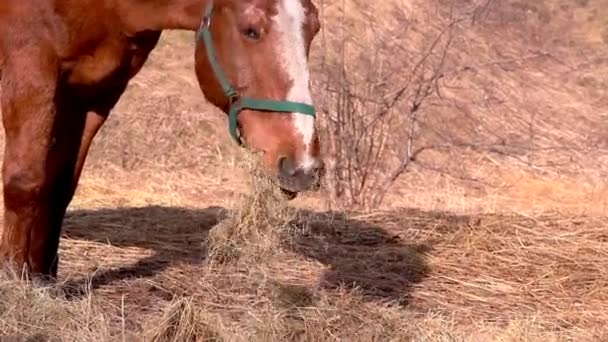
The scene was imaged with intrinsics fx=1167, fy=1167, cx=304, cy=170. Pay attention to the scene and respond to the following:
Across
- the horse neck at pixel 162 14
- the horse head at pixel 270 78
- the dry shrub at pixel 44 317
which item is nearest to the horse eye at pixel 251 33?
the horse head at pixel 270 78

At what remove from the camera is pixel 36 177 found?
5.28 metres

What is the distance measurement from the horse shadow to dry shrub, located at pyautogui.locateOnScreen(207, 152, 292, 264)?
0.84m

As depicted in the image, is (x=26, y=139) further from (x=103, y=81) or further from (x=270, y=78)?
(x=270, y=78)

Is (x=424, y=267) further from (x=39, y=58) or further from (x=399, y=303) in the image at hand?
(x=39, y=58)

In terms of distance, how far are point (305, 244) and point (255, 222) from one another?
7.64ft

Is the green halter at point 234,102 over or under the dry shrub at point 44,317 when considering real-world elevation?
over

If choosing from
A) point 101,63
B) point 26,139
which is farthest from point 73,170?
→ point 101,63

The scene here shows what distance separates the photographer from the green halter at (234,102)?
441 centimetres

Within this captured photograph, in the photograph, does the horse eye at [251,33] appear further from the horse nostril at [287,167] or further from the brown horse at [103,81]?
the horse nostril at [287,167]

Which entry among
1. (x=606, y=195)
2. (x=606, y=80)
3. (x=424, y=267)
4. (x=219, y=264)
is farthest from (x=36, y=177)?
(x=606, y=80)

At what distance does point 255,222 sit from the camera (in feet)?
15.4

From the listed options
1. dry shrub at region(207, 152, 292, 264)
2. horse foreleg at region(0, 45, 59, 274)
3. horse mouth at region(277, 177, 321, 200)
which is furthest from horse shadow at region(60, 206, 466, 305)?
horse mouth at region(277, 177, 321, 200)

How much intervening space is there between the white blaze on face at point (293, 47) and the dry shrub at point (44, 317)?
1.16 m

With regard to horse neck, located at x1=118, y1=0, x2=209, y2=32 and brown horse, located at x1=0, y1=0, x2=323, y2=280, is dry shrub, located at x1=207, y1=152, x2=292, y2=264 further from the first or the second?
horse neck, located at x1=118, y1=0, x2=209, y2=32
